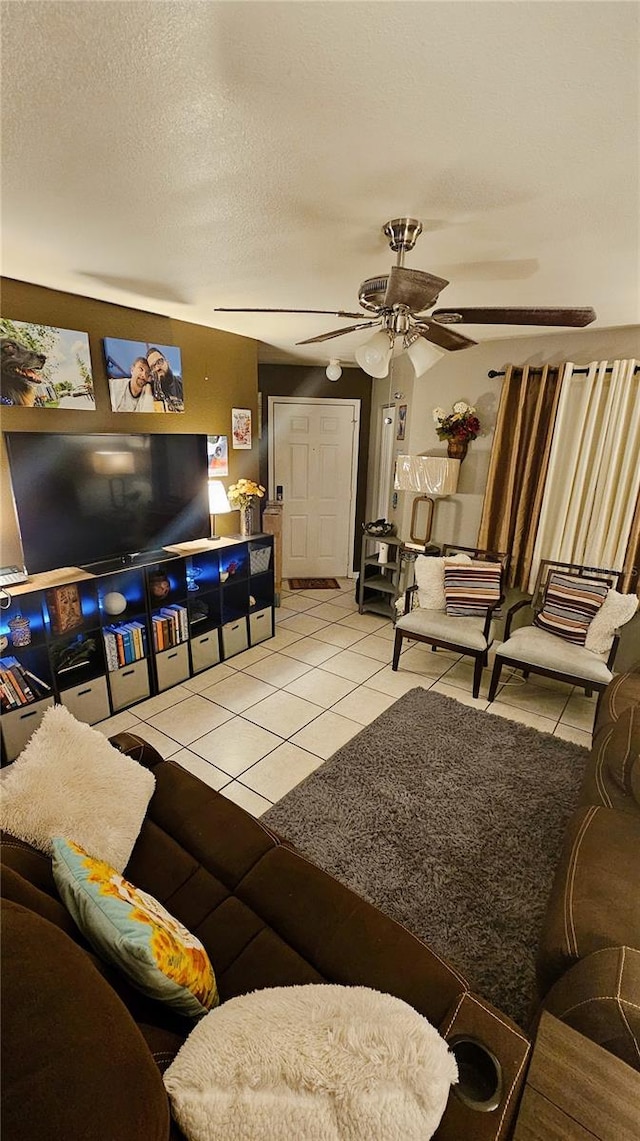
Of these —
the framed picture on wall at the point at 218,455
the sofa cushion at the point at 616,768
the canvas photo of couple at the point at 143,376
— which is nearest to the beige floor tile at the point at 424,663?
the sofa cushion at the point at 616,768

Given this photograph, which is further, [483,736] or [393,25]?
[483,736]

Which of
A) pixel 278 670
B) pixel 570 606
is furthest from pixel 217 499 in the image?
pixel 570 606

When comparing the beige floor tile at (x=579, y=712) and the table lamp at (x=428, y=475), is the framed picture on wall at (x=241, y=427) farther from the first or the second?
the beige floor tile at (x=579, y=712)

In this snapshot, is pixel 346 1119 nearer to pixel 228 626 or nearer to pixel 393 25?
pixel 393 25

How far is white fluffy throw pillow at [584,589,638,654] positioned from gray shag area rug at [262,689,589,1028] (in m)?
0.64

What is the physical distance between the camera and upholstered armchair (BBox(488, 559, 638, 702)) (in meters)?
2.86

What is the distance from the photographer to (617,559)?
337cm

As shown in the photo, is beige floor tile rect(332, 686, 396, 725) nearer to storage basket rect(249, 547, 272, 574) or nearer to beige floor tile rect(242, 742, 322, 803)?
beige floor tile rect(242, 742, 322, 803)

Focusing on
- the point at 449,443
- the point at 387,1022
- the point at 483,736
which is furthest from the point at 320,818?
the point at 449,443

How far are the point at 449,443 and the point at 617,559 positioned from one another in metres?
1.51

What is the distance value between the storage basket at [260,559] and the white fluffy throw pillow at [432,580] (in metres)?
1.30

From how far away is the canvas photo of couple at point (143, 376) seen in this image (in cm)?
301

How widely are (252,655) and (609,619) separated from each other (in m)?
2.55

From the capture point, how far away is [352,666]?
3699 mm
